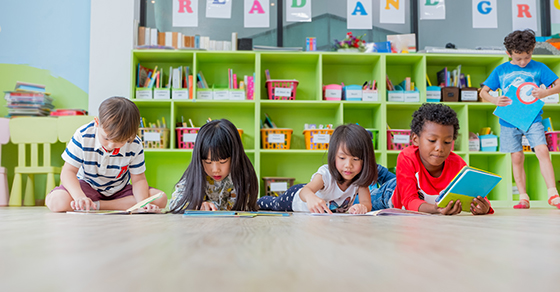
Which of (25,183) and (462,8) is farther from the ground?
(462,8)

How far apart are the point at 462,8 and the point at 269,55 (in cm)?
187

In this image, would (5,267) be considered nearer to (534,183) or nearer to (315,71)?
(315,71)

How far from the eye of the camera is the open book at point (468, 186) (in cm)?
109

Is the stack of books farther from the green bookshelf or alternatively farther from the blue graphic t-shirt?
the blue graphic t-shirt

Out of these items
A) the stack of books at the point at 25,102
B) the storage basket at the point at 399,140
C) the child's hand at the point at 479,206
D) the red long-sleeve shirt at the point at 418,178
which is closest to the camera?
the child's hand at the point at 479,206

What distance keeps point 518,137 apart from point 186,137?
7.62 ft

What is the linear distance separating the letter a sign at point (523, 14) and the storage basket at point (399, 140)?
5.12 ft

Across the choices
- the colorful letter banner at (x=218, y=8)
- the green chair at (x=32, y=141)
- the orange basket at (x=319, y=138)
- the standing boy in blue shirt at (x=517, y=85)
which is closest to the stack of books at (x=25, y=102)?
the green chair at (x=32, y=141)

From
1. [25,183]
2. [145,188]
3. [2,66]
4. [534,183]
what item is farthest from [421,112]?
[2,66]

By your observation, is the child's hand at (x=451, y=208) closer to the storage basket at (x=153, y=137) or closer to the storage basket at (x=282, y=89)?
the storage basket at (x=282, y=89)

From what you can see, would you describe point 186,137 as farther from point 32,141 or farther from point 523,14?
point 523,14

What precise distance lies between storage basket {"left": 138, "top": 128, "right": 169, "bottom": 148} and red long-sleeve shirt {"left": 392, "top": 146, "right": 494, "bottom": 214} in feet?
6.58

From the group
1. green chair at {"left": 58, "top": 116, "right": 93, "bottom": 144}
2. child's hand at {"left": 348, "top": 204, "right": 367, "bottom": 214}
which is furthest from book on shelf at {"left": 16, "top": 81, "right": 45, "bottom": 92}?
child's hand at {"left": 348, "top": 204, "right": 367, "bottom": 214}

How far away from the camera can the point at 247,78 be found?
3.27 m
